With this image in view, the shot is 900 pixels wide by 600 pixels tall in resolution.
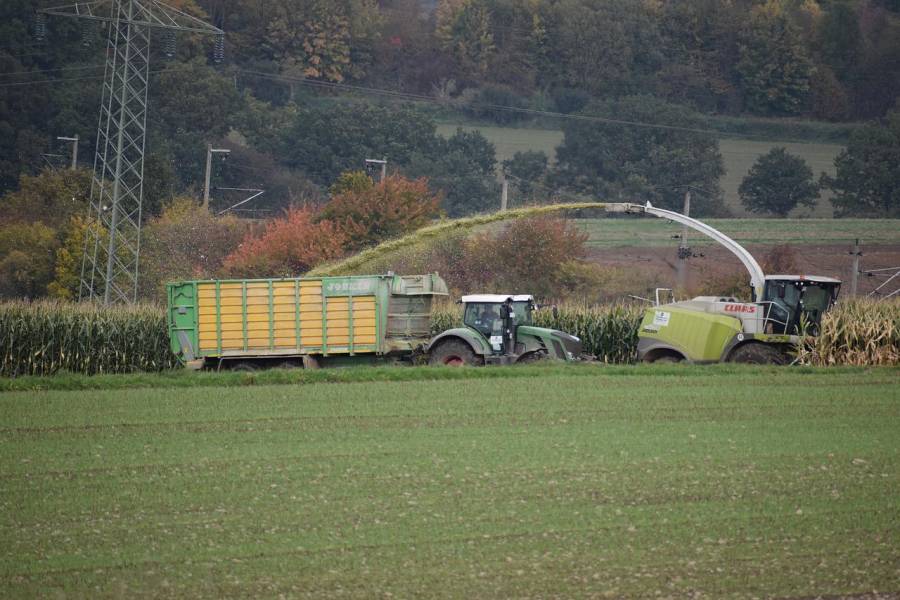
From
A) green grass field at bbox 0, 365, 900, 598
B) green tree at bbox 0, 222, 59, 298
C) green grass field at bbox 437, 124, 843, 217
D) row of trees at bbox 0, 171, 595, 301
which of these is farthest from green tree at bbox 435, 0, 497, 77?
green grass field at bbox 0, 365, 900, 598

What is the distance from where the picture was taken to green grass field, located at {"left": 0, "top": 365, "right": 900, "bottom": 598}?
35.4ft

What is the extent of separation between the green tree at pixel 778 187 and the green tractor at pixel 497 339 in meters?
67.1

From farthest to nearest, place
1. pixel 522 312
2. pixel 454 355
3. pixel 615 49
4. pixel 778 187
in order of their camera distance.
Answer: pixel 615 49 < pixel 778 187 < pixel 522 312 < pixel 454 355

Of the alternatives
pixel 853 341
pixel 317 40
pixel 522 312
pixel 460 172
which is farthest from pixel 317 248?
pixel 317 40

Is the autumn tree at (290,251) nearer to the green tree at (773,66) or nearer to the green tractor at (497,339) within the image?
the green tractor at (497,339)

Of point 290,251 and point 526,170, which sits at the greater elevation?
point 526,170

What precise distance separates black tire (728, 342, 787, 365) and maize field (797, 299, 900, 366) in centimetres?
45

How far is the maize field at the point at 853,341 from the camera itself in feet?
85.9

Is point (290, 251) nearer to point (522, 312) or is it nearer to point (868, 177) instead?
point (522, 312)

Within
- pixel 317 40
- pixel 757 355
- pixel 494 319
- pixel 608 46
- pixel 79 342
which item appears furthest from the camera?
pixel 317 40

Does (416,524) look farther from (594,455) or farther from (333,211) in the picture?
(333,211)

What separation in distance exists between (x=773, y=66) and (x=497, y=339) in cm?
9063

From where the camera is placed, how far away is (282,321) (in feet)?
86.1

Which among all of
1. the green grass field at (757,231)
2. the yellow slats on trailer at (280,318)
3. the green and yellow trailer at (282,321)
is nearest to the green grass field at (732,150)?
the green grass field at (757,231)
